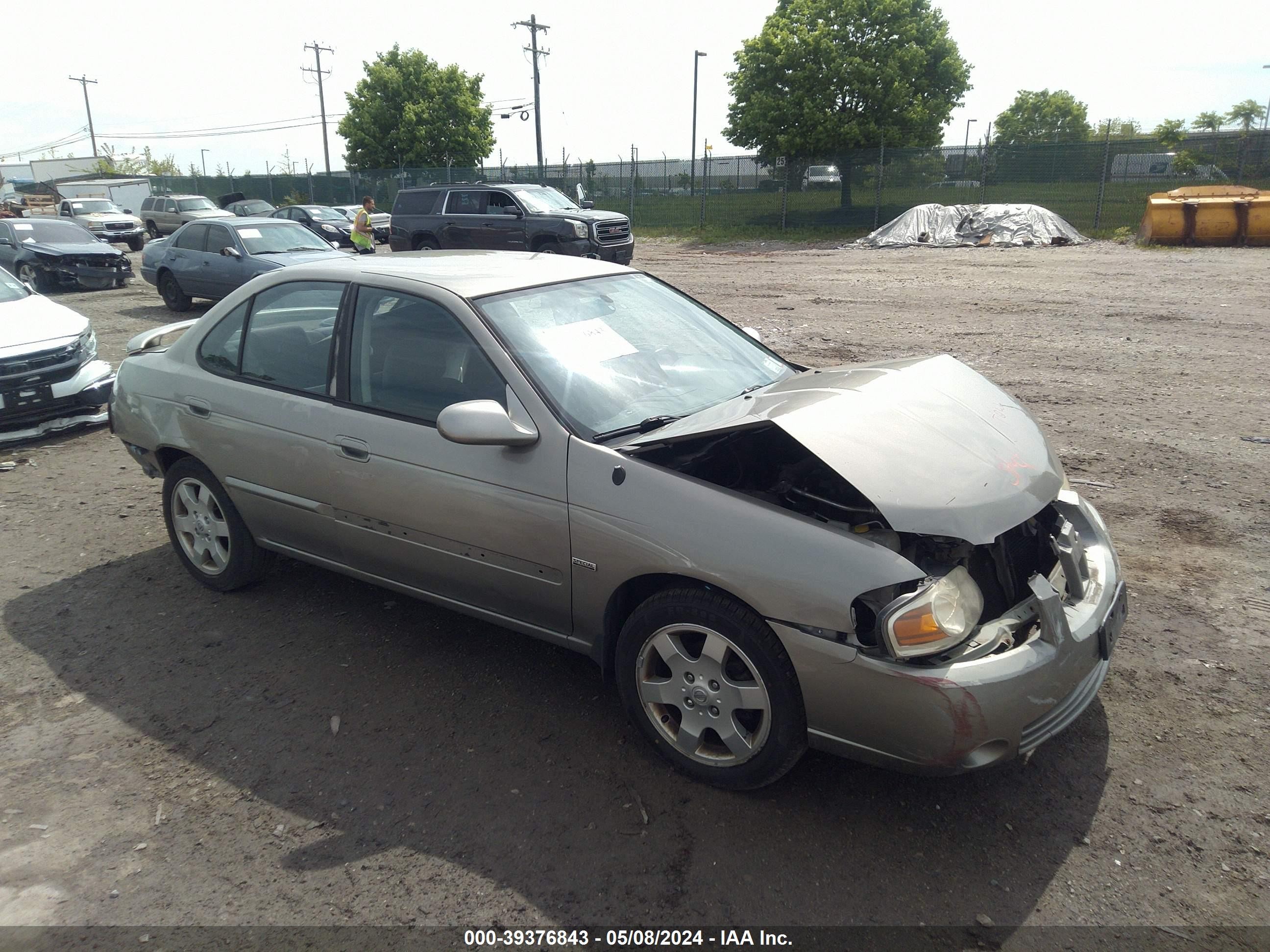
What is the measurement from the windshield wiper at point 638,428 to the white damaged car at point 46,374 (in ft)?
20.4

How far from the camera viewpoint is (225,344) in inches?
178

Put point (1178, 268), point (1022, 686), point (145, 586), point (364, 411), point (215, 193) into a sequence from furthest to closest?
point (215, 193) < point (1178, 268) < point (145, 586) < point (364, 411) < point (1022, 686)

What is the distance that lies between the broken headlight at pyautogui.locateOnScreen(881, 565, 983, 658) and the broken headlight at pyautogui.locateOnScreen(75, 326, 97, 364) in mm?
7941

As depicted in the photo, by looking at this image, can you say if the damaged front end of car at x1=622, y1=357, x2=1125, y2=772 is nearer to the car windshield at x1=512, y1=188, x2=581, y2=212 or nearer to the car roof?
the car roof

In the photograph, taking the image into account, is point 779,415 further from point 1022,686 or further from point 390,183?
point 390,183

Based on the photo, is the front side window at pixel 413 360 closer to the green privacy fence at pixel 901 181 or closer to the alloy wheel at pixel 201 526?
the alloy wheel at pixel 201 526

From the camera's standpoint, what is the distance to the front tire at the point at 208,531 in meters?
4.54

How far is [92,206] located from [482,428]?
34343 millimetres

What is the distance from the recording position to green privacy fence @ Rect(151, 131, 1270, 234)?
→ 977 inches

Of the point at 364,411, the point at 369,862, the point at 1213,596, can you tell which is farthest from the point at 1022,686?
the point at 364,411

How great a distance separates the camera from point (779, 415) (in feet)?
9.99

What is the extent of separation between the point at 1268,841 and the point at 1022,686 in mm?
977

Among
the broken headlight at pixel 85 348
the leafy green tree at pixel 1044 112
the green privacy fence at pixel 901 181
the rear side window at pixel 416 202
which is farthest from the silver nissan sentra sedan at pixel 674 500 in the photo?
the leafy green tree at pixel 1044 112

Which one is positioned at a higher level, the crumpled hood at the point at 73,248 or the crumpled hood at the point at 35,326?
the crumpled hood at the point at 73,248
